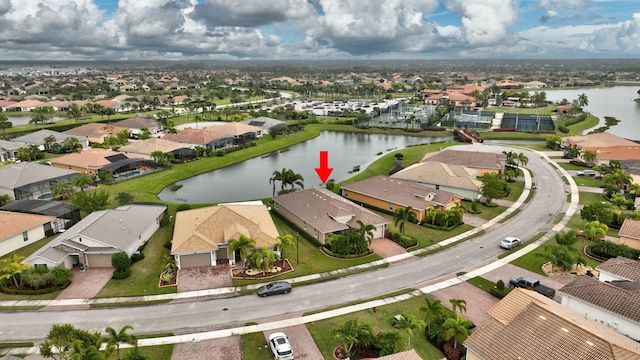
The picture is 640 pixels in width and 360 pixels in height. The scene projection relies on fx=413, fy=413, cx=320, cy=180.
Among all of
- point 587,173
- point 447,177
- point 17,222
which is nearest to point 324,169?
point 447,177

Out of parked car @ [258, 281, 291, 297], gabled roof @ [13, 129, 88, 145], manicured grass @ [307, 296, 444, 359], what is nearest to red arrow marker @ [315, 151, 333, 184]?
parked car @ [258, 281, 291, 297]

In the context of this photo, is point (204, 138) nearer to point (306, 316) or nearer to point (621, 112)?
point (306, 316)

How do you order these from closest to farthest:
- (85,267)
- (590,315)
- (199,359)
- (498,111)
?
(199,359) → (590,315) → (85,267) → (498,111)

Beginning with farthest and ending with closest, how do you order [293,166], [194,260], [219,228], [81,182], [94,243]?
[293,166]
[81,182]
[219,228]
[194,260]
[94,243]

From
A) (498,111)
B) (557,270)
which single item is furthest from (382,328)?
(498,111)

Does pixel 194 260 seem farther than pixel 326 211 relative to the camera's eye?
No

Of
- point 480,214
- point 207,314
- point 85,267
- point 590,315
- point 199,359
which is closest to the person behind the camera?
point 199,359

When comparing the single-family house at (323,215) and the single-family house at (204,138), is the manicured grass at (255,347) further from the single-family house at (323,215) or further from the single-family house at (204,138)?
the single-family house at (204,138)

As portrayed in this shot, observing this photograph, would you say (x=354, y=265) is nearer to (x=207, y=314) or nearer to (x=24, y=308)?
(x=207, y=314)
